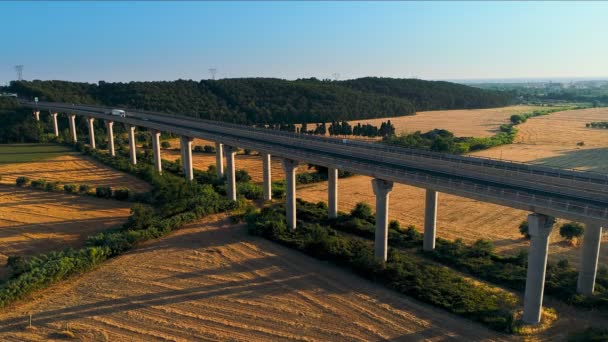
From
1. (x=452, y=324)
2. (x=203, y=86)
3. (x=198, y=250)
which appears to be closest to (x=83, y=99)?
(x=203, y=86)

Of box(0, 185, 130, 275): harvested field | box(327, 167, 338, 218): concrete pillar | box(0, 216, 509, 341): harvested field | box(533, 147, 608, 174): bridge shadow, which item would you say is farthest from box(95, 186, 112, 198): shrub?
box(533, 147, 608, 174): bridge shadow

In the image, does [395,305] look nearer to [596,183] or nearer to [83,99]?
[596,183]

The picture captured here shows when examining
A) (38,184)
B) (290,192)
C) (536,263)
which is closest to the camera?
(536,263)

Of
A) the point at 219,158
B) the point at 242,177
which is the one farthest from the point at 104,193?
the point at 242,177

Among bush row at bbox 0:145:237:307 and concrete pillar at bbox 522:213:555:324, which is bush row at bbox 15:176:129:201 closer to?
bush row at bbox 0:145:237:307

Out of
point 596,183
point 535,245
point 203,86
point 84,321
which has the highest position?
point 203,86

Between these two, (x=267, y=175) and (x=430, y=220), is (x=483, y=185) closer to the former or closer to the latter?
(x=430, y=220)

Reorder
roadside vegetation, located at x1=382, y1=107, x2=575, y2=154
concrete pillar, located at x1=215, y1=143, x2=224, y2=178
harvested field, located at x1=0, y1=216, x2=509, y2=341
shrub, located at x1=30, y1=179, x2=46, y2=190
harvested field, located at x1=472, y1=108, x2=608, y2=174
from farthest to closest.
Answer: roadside vegetation, located at x1=382, y1=107, x2=575, y2=154, harvested field, located at x1=472, y1=108, x2=608, y2=174, concrete pillar, located at x1=215, y1=143, x2=224, y2=178, shrub, located at x1=30, y1=179, x2=46, y2=190, harvested field, located at x1=0, y1=216, x2=509, y2=341
